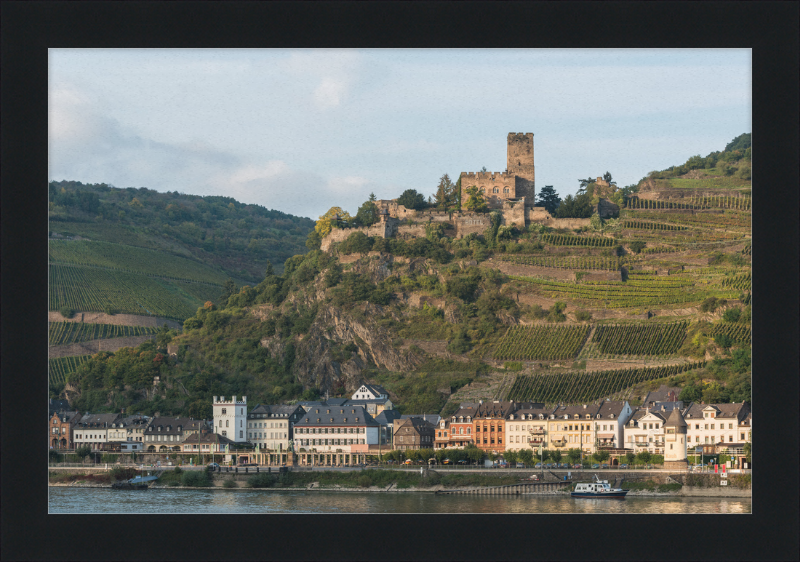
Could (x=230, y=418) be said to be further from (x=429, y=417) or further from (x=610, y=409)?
(x=610, y=409)

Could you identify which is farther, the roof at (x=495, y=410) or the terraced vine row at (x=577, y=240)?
the terraced vine row at (x=577, y=240)

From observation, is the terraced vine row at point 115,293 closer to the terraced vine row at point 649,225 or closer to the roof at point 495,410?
the terraced vine row at point 649,225

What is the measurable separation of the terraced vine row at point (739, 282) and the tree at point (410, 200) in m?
17.1

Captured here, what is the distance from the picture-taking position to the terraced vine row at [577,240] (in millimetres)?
55469

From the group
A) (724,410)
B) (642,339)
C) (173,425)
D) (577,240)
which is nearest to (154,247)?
(577,240)

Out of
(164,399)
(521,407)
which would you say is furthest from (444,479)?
(164,399)

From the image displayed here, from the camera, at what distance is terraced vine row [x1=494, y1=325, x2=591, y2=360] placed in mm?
47062

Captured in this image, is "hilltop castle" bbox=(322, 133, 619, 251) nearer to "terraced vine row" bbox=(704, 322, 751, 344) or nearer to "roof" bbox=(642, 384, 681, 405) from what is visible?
"terraced vine row" bbox=(704, 322, 751, 344)

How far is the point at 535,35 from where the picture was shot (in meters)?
19.8

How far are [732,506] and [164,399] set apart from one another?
1070 inches

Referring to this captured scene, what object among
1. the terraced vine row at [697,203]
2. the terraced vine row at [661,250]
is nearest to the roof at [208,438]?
the terraced vine row at [661,250]

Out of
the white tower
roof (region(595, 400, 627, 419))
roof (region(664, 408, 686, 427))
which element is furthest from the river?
the white tower

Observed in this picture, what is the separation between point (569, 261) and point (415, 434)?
606 inches

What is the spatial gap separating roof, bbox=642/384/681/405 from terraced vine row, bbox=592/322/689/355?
311 centimetres
